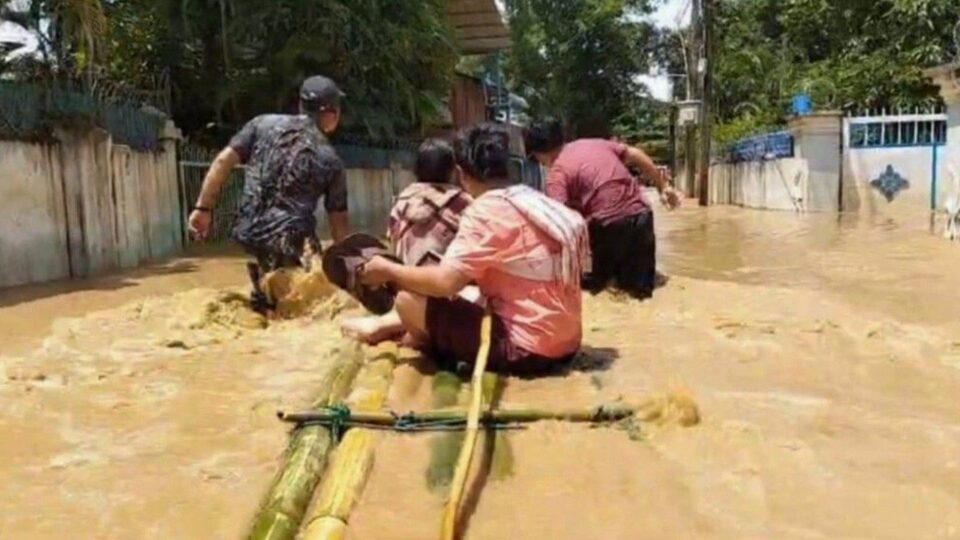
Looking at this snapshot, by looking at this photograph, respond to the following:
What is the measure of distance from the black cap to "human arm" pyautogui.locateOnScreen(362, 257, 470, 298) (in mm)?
2151

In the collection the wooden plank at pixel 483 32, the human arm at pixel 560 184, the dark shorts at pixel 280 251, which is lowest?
the dark shorts at pixel 280 251

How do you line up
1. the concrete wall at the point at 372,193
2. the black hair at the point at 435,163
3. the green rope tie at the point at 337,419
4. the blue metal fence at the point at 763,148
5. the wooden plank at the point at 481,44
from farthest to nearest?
the wooden plank at the point at 481,44 < the blue metal fence at the point at 763,148 < the concrete wall at the point at 372,193 < the black hair at the point at 435,163 < the green rope tie at the point at 337,419

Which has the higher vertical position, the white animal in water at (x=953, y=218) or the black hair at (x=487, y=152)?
the black hair at (x=487, y=152)

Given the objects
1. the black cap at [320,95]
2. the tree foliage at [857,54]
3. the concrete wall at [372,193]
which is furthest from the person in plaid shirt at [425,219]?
the tree foliage at [857,54]

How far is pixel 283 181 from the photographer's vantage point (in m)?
5.71

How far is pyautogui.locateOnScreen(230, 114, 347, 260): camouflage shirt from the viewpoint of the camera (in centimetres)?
571

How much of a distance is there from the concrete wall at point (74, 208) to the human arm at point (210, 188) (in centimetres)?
319

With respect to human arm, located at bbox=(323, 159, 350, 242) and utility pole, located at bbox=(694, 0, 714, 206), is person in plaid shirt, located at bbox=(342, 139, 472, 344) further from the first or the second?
utility pole, located at bbox=(694, 0, 714, 206)

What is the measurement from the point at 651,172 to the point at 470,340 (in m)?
3.49

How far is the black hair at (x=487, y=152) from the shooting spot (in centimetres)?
402

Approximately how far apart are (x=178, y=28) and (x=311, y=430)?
12.2 meters

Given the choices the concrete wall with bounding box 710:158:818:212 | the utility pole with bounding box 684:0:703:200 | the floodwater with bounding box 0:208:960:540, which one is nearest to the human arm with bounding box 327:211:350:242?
the floodwater with bounding box 0:208:960:540

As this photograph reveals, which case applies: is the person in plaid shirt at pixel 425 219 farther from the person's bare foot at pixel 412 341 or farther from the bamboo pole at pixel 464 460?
the bamboo pole at pixel 464 460

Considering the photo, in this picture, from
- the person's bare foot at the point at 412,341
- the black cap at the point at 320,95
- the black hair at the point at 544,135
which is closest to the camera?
the person's bare foot at the point at 412,341
